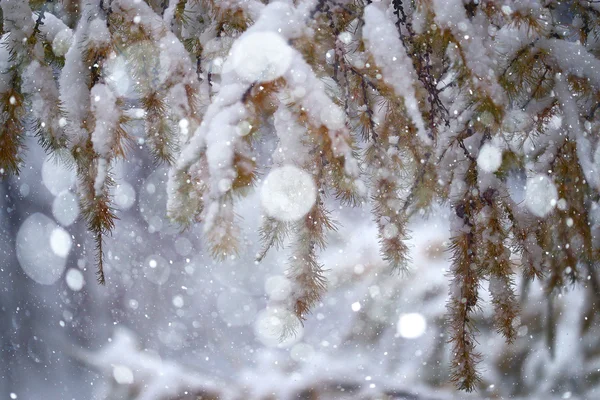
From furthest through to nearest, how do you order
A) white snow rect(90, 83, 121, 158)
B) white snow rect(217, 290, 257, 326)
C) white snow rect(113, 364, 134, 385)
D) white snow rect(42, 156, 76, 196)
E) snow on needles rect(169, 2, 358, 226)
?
white snow rect(113, 364, 134, 385)
white snow rect(217, 290, 257, 326)
white snow rect(42, 156, 76, 196)
white snow rect(90, 83, 121, 158)
snow on needles rect(169, 2, 358, 226)

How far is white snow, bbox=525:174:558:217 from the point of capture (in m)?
1.05

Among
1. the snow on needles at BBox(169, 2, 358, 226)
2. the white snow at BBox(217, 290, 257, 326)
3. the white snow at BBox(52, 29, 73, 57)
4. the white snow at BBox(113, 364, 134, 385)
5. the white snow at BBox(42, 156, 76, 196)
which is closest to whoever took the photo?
the snow on needles at BBox(169, 2, 358, 226)

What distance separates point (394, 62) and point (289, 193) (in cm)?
Result: 29

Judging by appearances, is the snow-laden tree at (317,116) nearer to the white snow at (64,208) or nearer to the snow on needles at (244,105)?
the snow on needles at (244,105)

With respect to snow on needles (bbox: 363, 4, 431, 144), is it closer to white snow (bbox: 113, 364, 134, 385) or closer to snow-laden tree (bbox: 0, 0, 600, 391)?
snow-laden tree (bbox: 0, 0, 600, 391)

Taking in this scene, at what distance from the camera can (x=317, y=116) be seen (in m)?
0.77

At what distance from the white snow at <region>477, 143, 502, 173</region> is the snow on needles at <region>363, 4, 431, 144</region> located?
0.16 metres

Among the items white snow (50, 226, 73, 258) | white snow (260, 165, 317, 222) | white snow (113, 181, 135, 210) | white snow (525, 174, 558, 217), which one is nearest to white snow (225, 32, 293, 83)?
white snow (260, 165, 317, 222)

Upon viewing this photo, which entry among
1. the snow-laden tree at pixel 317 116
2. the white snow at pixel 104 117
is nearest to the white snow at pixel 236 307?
the snow-laden tree at pixel 317 116

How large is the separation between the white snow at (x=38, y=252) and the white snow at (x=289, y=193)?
1674mm

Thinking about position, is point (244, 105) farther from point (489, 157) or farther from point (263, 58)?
point (489, 157)

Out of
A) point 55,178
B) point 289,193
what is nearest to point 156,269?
point 55,178

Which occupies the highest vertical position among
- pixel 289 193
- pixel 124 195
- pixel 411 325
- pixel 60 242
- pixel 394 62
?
pixel 124 195

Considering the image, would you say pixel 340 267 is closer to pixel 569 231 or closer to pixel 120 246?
pixel 120 246
